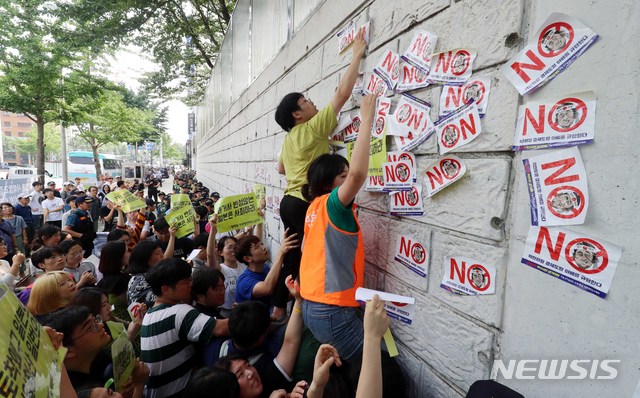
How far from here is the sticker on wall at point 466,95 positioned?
165 centimetres

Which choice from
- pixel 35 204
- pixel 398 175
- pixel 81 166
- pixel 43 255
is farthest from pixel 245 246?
pixel 81 166

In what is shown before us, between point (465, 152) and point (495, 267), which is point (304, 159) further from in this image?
point (495, 267)

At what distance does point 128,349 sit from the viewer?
2.03 metres

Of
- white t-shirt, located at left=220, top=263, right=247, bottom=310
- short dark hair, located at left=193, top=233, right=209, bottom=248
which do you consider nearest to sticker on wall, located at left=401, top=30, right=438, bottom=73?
white t-shirt, located at left=220, top=263, right=247, bottom=310

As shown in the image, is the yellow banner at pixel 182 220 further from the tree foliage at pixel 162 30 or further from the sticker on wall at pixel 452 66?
the tree foliage at pixel 162 30

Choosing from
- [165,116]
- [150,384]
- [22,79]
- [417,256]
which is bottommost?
[150,384]

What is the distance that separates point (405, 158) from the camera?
2.18 m

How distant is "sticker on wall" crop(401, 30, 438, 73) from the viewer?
1987 mm

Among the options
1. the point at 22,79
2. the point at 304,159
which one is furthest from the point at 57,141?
the point at 304,159

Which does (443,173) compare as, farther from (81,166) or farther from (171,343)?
(81,166)

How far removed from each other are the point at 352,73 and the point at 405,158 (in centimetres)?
84

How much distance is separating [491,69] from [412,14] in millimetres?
792

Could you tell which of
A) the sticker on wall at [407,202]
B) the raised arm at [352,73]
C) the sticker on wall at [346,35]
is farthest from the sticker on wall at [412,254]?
the sticker on wall at [346,35]

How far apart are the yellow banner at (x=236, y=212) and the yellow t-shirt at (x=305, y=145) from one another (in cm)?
111
